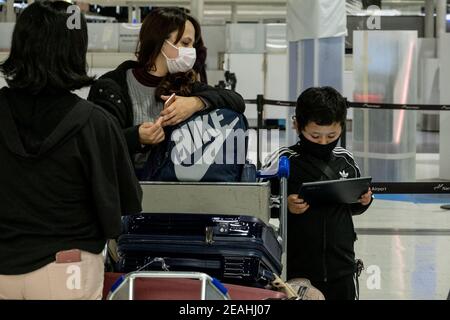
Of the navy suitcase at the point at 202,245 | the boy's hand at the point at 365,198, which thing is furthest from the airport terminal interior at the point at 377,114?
the boy's hand at the point at 365,198

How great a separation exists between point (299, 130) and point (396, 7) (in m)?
31.1

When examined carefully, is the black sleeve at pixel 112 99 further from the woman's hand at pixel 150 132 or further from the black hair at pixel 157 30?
the black hair at pixel 157 30

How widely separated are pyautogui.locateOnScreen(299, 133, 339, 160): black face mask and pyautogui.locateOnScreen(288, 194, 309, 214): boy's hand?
0.20m

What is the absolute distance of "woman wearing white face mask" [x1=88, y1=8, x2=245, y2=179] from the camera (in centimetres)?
253

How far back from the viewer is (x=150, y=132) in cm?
241

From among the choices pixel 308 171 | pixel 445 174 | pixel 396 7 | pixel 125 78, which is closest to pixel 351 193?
pixel 308 171

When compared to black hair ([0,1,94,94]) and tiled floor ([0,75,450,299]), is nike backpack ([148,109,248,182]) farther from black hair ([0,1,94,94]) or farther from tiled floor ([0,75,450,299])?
tiled floor ([0,75,450,299])

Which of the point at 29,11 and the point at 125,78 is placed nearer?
the point at 29,11

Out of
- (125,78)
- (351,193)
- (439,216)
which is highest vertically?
(125,78)

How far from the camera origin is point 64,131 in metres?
1.82

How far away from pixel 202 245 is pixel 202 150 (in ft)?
1.12

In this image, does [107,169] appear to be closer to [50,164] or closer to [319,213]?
[50,164]

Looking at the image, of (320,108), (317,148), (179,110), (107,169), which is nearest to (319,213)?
(317,148)
